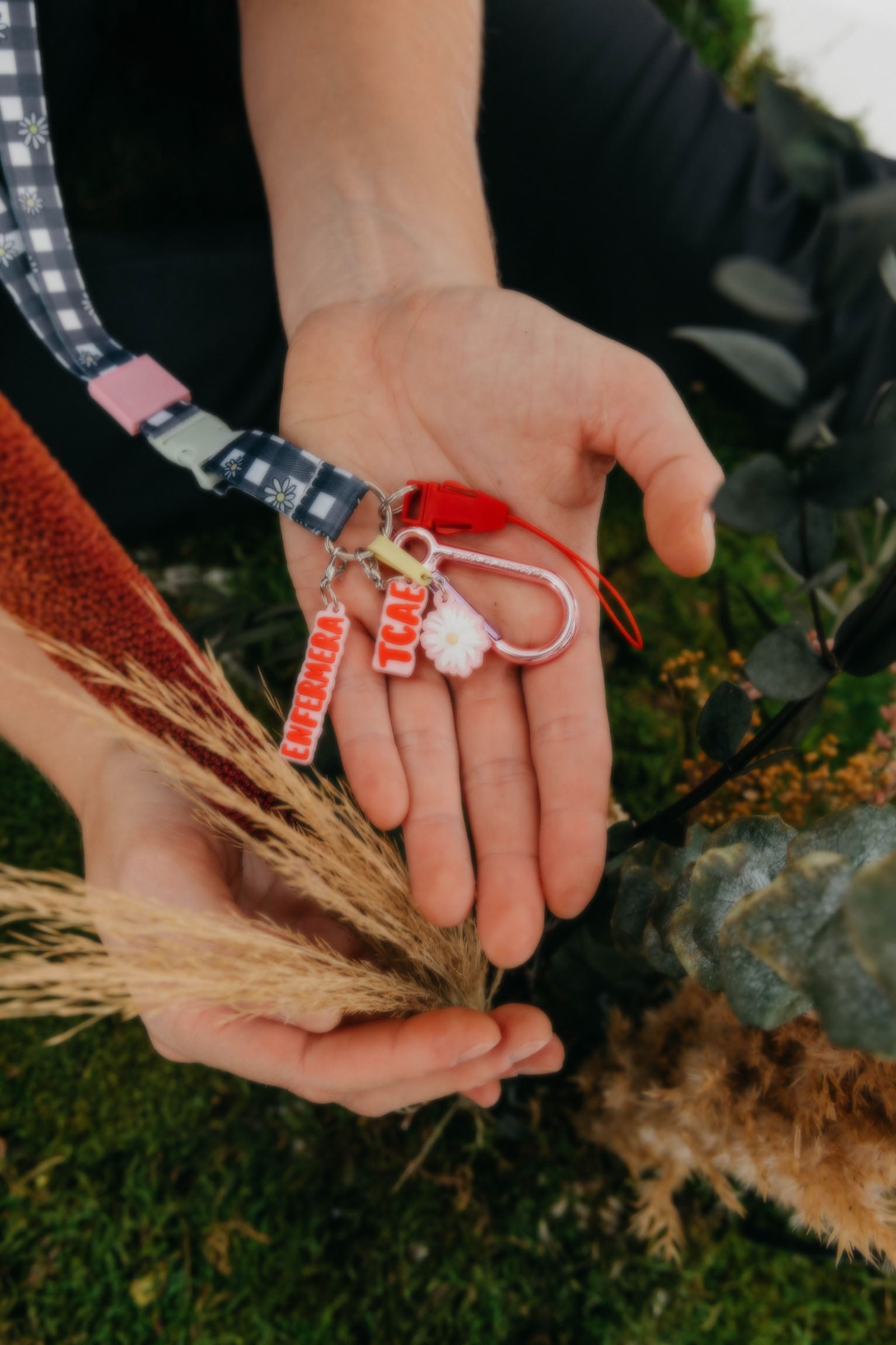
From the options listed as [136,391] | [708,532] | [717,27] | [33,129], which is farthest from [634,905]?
[717,27]

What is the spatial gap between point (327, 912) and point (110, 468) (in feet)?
5.28

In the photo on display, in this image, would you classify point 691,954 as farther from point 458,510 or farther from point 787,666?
point 458,510

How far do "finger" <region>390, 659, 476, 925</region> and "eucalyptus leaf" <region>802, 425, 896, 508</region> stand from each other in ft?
2.73

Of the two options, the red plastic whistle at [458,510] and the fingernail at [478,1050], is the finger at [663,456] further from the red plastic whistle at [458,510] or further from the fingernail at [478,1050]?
the fingernail at [478,1050]

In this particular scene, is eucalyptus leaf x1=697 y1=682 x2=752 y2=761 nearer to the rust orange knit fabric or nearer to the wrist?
the rust orange knit fabric

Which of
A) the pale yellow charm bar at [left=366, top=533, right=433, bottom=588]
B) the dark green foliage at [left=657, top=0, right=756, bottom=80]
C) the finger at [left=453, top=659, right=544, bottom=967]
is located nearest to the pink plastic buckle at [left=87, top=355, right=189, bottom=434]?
the pale yellow charm bar at [left=366, top=533, right=433, bottom=588]

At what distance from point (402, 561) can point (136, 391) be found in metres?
0.78

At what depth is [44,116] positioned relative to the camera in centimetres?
204

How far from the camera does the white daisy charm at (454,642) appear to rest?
5.47 feet

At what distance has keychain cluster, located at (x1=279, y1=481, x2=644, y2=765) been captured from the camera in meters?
1.67

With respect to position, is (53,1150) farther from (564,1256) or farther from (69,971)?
(69,971)

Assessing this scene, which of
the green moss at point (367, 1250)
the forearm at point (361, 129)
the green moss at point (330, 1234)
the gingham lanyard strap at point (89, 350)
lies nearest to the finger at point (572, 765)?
the gingham lanyard strap at point (89, 350)

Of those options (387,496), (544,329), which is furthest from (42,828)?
(544,329)

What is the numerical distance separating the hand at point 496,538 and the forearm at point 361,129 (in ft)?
1.04
